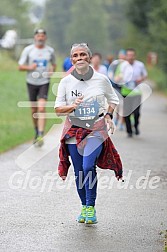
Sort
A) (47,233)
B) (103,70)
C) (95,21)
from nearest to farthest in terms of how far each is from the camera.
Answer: (47,233), (103,70), (95,21)

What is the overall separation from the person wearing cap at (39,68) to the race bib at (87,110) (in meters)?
6.69

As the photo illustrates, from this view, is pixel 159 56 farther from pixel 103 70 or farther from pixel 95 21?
pixel 95 21

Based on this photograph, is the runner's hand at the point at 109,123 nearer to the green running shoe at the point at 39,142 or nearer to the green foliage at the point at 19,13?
the green running shoe at the point at 39,142

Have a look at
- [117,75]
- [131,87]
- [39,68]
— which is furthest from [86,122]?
[117,75]

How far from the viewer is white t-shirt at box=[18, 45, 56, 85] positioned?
14.8 meters

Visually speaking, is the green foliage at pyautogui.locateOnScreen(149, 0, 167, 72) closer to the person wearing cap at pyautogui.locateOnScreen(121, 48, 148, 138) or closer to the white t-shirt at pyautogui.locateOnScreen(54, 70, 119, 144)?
the person wearing cap at pyautogui.locateOnScreen(121, 48, 148, 138)

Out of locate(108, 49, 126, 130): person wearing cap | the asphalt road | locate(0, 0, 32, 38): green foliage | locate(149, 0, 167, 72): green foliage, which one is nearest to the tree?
locate(0, 0, 32, 38): green foliage

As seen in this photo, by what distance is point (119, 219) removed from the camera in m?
8.27

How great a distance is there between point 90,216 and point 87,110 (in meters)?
1.06

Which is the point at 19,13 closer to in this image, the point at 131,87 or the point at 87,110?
the point at 131,87

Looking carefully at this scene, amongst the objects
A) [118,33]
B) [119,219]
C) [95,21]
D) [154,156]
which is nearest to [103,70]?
[154,156]

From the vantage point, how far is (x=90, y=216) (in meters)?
7.96

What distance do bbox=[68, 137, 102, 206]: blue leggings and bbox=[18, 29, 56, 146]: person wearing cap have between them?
6.53 meters

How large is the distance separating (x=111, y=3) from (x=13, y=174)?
149 meters
